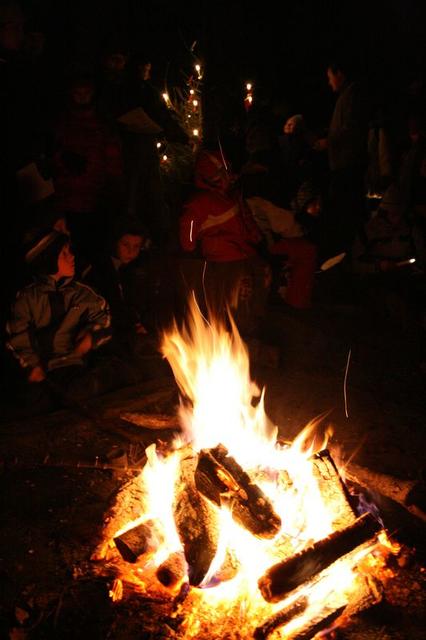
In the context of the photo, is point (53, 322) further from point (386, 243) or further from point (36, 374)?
point (386, 243)

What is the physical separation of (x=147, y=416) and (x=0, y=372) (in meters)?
1.56

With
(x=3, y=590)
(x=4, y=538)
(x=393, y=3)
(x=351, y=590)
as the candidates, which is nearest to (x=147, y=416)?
(x=4, y=538)

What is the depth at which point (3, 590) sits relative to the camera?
284cm

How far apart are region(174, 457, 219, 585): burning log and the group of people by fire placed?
1.98 metres

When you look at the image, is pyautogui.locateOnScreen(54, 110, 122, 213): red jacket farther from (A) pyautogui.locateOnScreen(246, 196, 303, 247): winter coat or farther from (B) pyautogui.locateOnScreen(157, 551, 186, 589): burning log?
(B) pyautogui.locateOnScreen(157, 551, 186, 589): burning log

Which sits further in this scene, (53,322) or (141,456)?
(53,322)

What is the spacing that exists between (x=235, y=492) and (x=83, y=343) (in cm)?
254

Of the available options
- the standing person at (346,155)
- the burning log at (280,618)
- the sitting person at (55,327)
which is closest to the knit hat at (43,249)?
the sitting person at (55,327)

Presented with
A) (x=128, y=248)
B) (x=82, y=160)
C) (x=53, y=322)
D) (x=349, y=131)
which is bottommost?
(x=53, y=322)

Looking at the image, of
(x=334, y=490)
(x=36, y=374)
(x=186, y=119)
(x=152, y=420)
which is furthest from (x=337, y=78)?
(x=334, y=490)

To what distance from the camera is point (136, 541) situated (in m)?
2.92

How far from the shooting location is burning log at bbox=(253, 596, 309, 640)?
2.48m

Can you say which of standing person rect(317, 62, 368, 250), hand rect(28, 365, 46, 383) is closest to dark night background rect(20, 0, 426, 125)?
standing person rect(317, 62, 368, 250)

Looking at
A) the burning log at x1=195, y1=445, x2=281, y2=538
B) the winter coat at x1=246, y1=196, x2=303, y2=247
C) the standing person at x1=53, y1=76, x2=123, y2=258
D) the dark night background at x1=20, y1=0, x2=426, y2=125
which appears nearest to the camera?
the burning log at x1=195, y1=445, x2=281, y2=538
